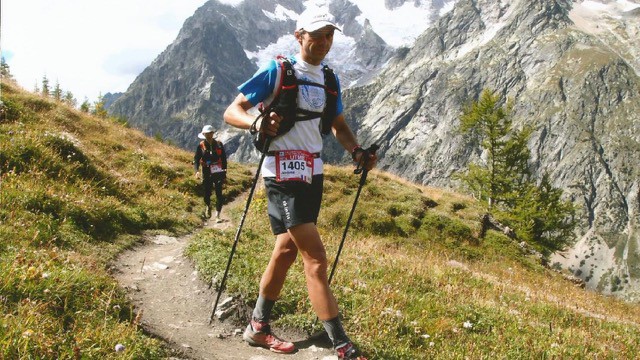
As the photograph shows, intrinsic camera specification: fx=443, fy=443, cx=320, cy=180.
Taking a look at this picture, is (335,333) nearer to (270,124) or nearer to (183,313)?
(270,124)

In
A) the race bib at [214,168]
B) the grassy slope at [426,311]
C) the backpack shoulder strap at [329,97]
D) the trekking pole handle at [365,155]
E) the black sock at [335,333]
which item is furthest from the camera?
the race bib at [214,168]

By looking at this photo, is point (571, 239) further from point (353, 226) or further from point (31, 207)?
point (31, 207)

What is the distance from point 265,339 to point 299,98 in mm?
2954

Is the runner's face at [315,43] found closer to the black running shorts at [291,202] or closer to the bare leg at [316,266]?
the black running shorts at [291,202]

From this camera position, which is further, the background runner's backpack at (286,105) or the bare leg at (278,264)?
the bare leg at (278,264)

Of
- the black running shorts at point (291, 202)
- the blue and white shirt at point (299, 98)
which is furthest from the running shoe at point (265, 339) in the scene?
the blue and white shirt at point (299, 98)

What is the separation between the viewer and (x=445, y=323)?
20.9 ft

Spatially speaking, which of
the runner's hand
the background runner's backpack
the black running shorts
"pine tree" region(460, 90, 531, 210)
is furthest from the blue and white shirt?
"pine tree" region(460, 90, 531, 210)

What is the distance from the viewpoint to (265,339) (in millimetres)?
5457

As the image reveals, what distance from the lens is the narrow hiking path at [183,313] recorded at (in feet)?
17.6

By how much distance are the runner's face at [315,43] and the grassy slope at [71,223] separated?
3.43 meters

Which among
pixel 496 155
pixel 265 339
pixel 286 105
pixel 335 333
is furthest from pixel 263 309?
pixel 496 155

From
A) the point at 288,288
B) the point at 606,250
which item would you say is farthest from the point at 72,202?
the point at 606,250

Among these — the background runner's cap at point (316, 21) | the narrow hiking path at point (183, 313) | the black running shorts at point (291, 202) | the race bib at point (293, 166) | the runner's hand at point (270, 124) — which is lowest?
the narrow hiking path at point (183, 313)
